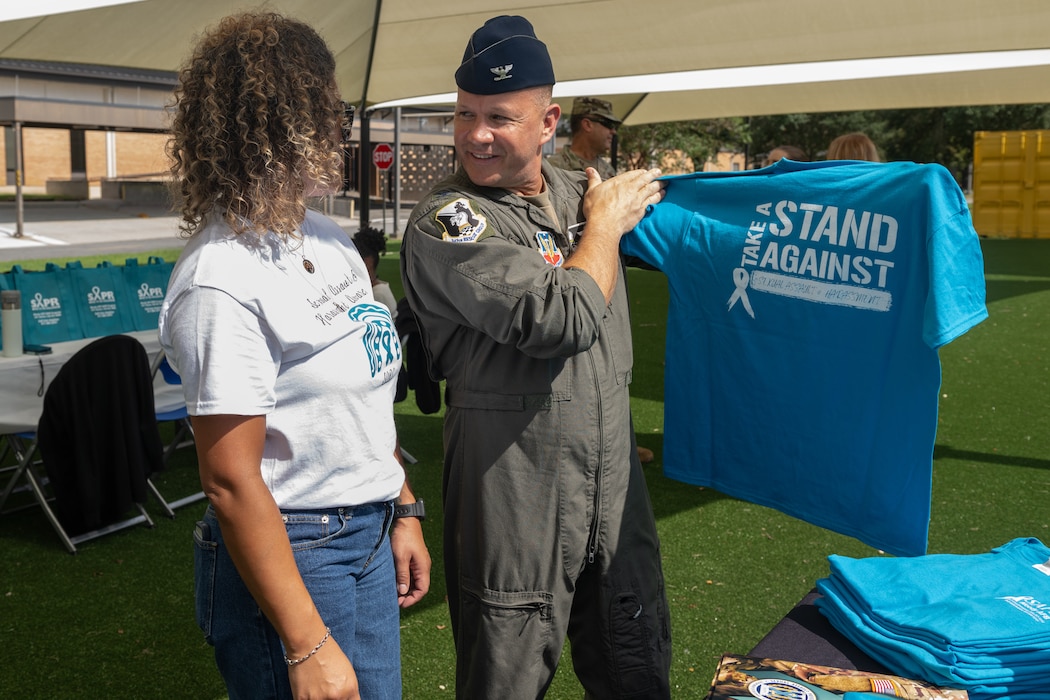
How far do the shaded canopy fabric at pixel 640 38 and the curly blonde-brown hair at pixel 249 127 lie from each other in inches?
122

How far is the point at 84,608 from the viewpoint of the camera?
4.01m

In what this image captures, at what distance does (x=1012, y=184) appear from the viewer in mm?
26016

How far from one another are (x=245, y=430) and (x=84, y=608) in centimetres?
313

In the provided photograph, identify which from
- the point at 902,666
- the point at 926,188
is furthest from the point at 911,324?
the point at 902,666

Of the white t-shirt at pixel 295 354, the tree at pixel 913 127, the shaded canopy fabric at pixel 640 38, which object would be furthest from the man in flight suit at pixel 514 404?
the tree at pixel 913 127

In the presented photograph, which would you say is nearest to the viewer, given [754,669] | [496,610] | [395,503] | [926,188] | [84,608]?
[754,669]

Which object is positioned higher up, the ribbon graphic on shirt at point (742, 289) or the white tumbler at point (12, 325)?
the ribbon graphic on shirt at point (742, 289)

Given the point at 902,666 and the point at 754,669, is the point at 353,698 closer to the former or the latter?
the point at 754,669

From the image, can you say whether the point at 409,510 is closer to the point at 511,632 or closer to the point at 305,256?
the point at 511,632

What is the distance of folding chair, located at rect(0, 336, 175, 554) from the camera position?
4.42 metres

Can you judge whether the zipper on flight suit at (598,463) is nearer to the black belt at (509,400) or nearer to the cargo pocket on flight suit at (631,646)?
the black belt at (509,400)

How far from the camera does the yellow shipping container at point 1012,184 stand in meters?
25.0

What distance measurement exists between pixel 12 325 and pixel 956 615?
473 cm

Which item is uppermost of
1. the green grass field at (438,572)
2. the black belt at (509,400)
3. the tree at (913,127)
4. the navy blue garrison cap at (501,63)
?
the tree at (913,127)
